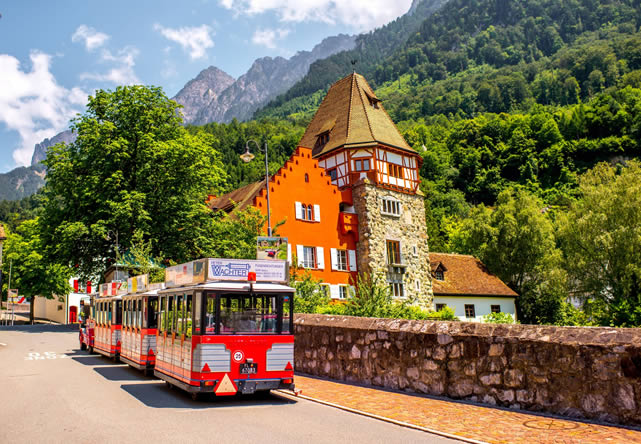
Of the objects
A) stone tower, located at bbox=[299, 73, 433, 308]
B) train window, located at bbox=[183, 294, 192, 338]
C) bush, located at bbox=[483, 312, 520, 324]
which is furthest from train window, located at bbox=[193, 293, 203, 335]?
bush, located at bbox=[483, 312, 520, 324]

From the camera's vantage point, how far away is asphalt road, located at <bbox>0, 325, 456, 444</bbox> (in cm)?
841

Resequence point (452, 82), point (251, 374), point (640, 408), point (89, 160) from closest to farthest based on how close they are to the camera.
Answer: point (640, 408)
point (251, 374)
point (89, 160)
point (452, 82)

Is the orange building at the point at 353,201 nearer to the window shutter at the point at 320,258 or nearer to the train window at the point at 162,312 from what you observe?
the window shutter at the point at 320,258

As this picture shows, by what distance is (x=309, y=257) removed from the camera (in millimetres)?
40781

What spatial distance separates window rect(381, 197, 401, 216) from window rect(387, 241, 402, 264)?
2.35 m

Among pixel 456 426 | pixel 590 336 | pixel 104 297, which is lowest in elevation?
pixel 456 426

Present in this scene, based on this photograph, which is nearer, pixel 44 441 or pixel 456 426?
pixel 44 441

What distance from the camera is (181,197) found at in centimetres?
3756

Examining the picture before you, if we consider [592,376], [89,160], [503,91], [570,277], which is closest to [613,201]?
[570,277]

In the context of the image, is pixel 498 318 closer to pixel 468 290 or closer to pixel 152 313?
pixel 468 290

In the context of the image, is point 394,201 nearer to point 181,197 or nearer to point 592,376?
point 181,197

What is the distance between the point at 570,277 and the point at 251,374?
41556 mm

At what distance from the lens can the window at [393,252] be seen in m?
45.5

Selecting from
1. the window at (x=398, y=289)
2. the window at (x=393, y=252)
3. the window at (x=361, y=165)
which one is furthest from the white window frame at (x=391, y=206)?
the window at (x=398, y=289)
